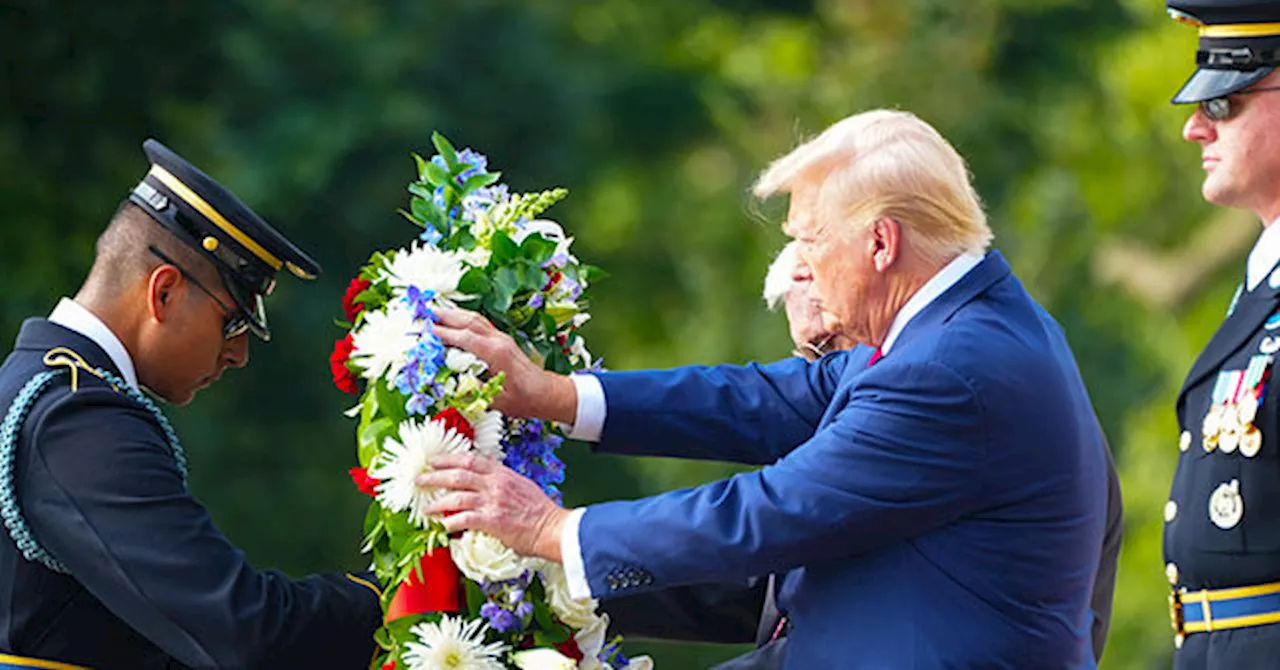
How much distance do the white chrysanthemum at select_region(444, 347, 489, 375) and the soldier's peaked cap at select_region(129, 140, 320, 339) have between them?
66 centimetres

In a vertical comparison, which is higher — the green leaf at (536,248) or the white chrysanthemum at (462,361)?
the green leaf at (536,248)

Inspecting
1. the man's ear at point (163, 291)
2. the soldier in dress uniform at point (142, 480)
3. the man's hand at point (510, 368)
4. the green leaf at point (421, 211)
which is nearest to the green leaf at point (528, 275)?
the man's hand at point (510, 368)

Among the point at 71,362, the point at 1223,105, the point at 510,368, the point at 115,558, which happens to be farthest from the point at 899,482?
the point at 71,362

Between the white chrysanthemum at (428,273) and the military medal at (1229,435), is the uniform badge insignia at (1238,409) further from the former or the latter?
the white chrysanthemum at (428,273)

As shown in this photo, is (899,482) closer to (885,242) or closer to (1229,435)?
(885,242)

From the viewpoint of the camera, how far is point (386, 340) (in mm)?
3834

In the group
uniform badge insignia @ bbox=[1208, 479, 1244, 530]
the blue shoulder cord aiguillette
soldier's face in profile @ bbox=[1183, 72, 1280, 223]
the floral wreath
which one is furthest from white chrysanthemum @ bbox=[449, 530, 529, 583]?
soldier's face in profile @ bbox=[1183, 72, 1280, 223]

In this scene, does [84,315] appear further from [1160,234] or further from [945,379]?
[1160,234]

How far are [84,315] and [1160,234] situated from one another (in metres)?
13.8

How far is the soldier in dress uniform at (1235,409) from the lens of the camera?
4.09 m

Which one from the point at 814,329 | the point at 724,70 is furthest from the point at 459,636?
the point at 724,70

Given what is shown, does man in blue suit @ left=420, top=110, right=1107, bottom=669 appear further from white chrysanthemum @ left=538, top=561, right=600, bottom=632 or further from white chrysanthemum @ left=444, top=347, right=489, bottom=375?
white chrysanthemum @ left=538, top=561, right=600, bottom=632

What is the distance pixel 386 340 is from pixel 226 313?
607 mm

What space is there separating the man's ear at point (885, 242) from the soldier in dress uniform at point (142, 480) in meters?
1.27
